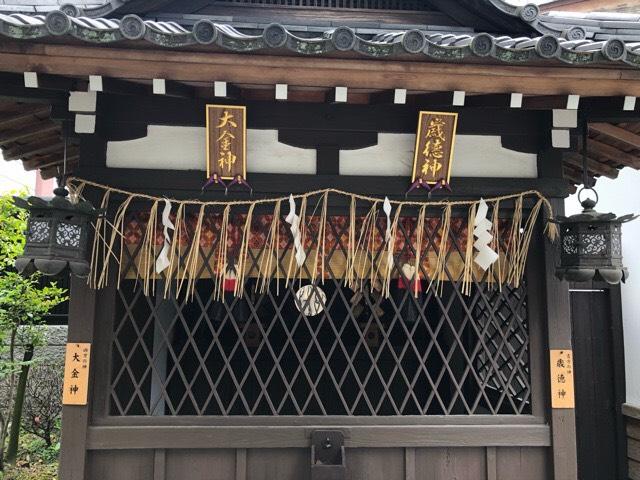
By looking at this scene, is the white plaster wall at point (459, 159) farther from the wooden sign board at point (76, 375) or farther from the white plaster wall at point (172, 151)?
the wooden sign board at point (76, 375)

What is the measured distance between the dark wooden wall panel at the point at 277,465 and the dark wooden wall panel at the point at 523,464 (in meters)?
1.69

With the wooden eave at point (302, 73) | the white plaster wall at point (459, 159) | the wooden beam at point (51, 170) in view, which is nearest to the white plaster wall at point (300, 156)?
the white plaster wall at point (459, 159)

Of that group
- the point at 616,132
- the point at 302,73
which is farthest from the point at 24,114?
the point at 616,132

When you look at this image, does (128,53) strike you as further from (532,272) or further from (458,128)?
(532,272)

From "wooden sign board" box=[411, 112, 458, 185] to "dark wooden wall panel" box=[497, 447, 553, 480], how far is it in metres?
2.46

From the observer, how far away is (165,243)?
14.4 feet

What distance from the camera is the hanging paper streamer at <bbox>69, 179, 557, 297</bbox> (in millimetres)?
4398

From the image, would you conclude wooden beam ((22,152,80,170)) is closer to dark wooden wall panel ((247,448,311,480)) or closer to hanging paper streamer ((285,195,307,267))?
hanging paper streamer ((285,195,307,267))

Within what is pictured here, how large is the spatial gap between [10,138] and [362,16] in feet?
→ 12.6

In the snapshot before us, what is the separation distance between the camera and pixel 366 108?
15.0ft

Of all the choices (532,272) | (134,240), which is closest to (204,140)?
(134,240)

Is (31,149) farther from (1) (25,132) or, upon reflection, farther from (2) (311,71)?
(2) (311,71)

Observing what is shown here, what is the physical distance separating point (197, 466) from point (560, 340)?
3.34 metres

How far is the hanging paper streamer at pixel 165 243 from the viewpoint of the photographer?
4.33 metres
